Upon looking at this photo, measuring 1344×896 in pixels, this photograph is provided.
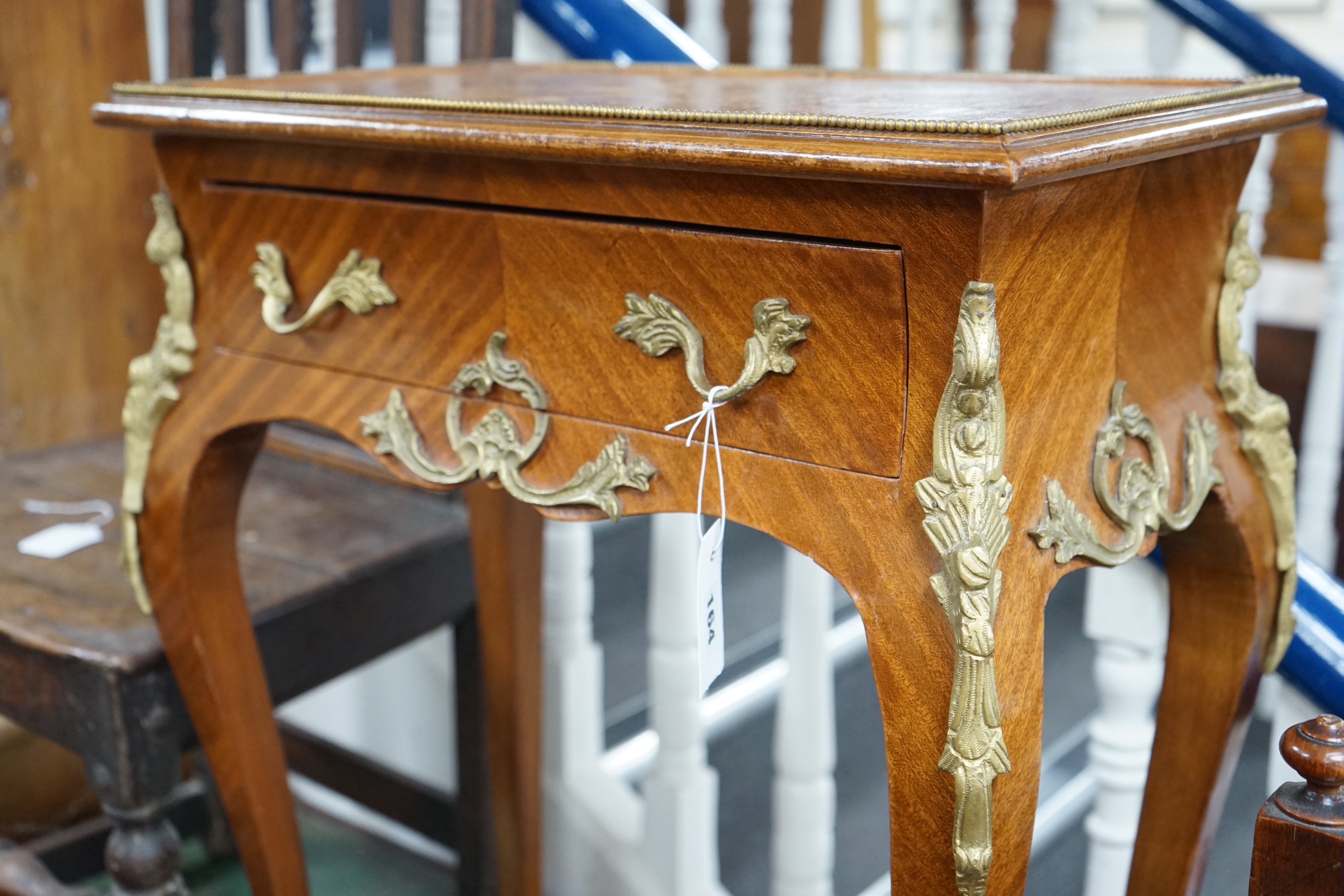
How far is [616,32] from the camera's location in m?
1.11

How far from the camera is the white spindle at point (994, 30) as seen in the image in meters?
1.96

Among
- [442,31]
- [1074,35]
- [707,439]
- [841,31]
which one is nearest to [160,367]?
[707,439]

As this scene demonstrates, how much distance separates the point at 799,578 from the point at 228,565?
0.49 m

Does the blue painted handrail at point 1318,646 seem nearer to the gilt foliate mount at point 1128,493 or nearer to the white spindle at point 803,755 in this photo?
the gilt foliate mount at point 1128,493

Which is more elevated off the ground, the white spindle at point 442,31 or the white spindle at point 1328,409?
the white spindle at point 442,31

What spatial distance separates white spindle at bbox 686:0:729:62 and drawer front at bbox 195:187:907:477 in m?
0.98

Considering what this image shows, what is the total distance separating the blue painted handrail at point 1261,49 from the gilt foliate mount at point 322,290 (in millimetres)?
953

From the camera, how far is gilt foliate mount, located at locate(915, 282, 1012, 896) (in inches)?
22.4

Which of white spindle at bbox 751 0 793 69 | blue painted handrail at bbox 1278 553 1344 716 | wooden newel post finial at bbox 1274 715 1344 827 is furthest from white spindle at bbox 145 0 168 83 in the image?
wooden newel post finial at bbox 1274 715 1344 827

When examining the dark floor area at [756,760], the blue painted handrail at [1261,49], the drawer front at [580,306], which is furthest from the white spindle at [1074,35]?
the drawer front at [580,306]

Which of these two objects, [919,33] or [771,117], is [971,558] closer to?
[771,117]

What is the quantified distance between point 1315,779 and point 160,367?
78 cm

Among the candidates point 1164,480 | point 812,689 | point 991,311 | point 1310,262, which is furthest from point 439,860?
point 1310,262

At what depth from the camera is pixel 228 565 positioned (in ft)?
3.28
